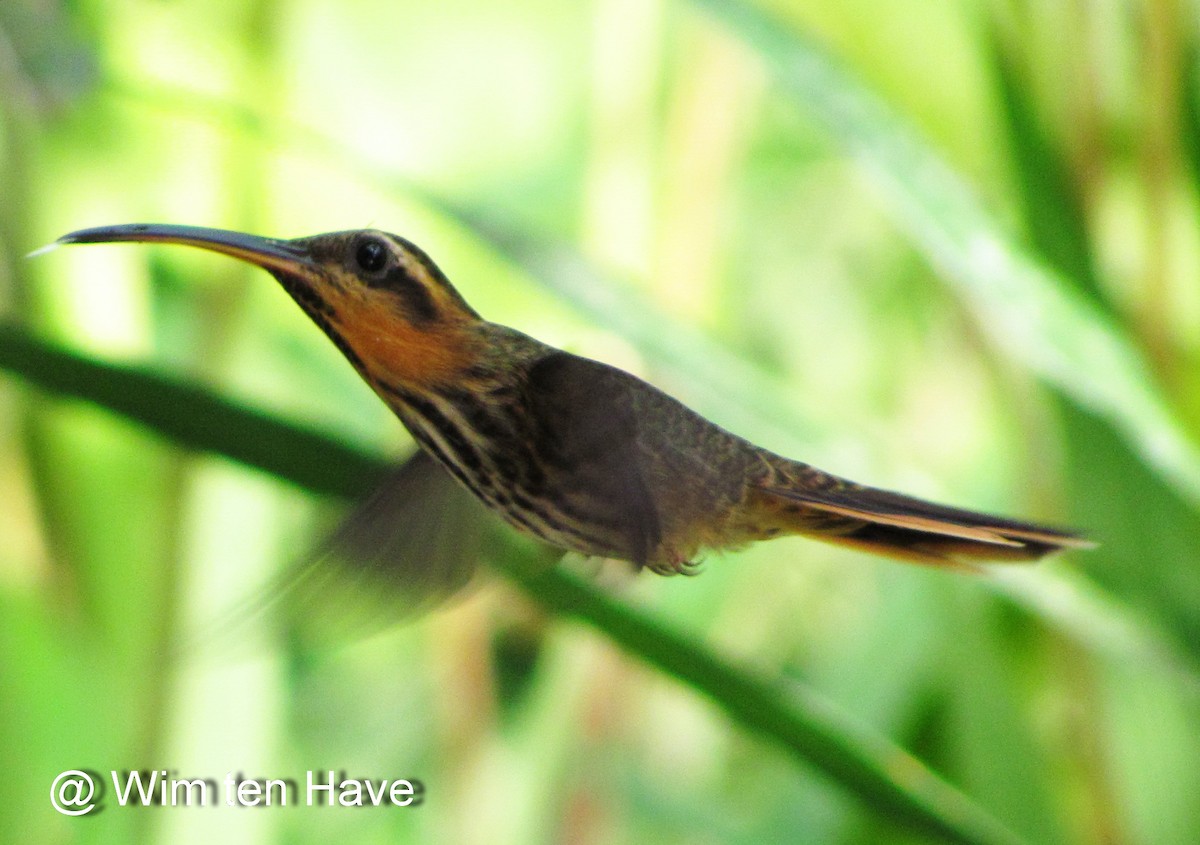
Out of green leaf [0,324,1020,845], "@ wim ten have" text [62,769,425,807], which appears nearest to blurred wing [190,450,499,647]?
green leaf [0,324,1020,845]

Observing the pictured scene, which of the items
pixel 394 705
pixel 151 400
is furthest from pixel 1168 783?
pixel 151 400

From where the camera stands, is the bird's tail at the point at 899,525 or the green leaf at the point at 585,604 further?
the green leaf at the point at 585,604

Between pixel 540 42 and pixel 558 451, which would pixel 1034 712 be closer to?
pixel 558 451

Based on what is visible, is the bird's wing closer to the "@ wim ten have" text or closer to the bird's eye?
the bird's eye

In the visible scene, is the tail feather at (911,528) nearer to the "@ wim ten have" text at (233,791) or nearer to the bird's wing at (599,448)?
the bird's wing at (599,448)

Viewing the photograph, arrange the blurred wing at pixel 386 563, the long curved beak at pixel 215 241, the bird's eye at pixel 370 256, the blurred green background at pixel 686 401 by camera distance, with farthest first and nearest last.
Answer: the blurred green background at pixel 686 401, the blurred wing at pixel 386 563, the bird's eye at pixel 370 256, the long curved beak at pixel 215 241

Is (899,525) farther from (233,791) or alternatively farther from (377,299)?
(233,791)

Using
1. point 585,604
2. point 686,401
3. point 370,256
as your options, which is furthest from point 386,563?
point 686,401

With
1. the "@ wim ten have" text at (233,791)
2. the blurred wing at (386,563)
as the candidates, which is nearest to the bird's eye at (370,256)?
the blurred wing at (386,563)

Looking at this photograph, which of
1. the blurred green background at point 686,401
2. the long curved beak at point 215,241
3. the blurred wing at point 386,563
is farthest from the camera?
the blurred green background at point 686,401
